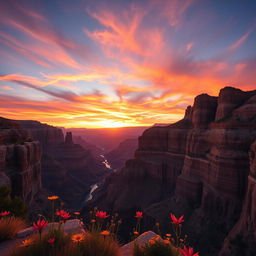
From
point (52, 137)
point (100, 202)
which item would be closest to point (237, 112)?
point (100, 202)

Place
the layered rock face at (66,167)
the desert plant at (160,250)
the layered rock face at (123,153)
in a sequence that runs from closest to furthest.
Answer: the desert plant at (160,250) < the layered rock face at (66,167) < the layered rock face at (123,153)

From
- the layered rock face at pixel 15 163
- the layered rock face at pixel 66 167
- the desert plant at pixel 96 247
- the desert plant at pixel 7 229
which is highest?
the desert plant at pixel 96 247

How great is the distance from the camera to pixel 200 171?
35.4 meters

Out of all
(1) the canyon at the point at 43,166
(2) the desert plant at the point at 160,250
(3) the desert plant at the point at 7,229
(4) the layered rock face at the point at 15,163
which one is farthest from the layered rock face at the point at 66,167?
(2) the desert plant at the point at 160,250

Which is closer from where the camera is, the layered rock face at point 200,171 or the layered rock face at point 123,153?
the layered rock face at point 200,171

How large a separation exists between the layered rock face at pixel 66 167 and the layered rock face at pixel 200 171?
26.4 metres

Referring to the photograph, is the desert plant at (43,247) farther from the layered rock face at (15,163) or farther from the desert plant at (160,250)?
the layered rock face at (15,163)

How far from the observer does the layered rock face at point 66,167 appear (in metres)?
73.2

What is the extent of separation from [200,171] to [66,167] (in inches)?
2994

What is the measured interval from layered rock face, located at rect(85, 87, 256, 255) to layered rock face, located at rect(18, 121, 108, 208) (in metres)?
26.4

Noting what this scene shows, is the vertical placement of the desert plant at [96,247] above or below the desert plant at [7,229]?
above

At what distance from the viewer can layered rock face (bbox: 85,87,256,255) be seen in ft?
88.9

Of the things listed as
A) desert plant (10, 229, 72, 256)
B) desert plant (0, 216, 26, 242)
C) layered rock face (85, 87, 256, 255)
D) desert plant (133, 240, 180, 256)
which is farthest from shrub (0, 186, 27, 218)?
layered rock face (85, 87, 256, 255)

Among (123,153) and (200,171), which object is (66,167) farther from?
(200,171)
